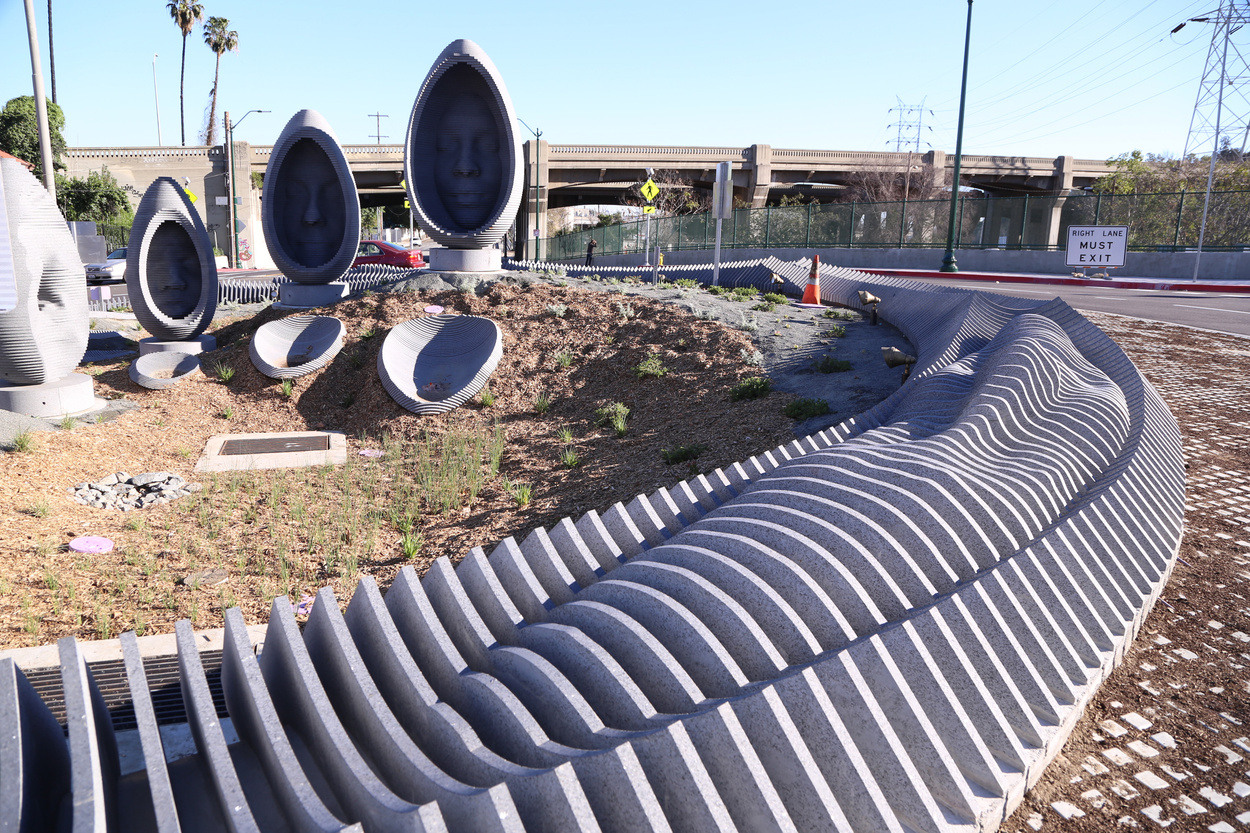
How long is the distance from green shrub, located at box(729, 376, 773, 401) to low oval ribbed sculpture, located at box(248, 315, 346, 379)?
659 centimetres

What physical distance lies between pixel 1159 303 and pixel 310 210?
18.2 meters

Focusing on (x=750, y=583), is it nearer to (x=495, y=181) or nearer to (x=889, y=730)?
(x=889, y=730)

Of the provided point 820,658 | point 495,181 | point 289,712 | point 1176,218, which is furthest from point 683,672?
point 1176,218

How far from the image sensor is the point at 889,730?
2611mm

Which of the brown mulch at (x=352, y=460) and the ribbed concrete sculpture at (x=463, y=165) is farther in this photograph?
the ribbed concrete sculpture at (x=463, y=165)

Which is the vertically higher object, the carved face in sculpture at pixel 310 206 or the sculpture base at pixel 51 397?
the carved face in sculpture at pixel 310 206

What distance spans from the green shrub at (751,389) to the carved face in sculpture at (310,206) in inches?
365

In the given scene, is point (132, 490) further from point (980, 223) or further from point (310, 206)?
point (980, 223)

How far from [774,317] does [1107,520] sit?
9.29 m

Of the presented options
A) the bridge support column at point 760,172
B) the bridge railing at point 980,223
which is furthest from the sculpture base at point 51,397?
the bridge support column at point 760,172

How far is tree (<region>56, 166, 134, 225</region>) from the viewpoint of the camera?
131 ft

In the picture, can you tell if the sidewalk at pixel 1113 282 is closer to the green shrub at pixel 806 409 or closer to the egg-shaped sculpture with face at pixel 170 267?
the green shrub at pixel 806 409

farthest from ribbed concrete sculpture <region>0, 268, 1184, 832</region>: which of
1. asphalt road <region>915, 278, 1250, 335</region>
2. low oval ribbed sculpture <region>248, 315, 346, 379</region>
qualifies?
asphalt road <region>915, 278, 1250, 335</region>

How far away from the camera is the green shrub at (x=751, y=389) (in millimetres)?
10102
